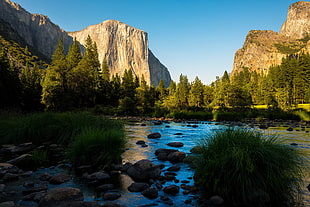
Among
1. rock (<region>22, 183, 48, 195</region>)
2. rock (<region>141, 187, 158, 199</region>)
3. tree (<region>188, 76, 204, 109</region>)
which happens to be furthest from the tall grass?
tree (<region>188, 76, 204, 109</region>)

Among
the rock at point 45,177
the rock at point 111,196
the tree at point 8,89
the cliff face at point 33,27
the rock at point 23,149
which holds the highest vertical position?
the cliff face at point 33,27

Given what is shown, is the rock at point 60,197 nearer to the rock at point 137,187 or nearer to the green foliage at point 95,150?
the rock at point 137,187

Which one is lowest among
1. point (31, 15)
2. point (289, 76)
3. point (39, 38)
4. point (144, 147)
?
point (144, 147)

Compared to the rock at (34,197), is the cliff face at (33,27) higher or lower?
higher

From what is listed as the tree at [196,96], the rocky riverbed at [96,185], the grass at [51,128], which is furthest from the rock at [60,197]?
the tree at [196,96]

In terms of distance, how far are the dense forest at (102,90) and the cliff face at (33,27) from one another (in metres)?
88.3

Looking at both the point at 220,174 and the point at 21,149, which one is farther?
the point at 21,149

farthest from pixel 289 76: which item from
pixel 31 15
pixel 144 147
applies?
pixel 31 15

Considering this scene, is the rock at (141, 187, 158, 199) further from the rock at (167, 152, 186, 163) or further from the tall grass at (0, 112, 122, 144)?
the tall grass at (0, 112, 122, 144)

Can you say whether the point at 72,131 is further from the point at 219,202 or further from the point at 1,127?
the point at 219,202

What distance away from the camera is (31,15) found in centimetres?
16512

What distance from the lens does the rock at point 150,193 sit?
15.0ft

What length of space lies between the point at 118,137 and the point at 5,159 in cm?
415

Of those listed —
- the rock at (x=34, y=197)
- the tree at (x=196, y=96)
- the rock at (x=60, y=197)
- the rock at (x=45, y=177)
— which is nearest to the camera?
the rock at (x=60, y=197)
